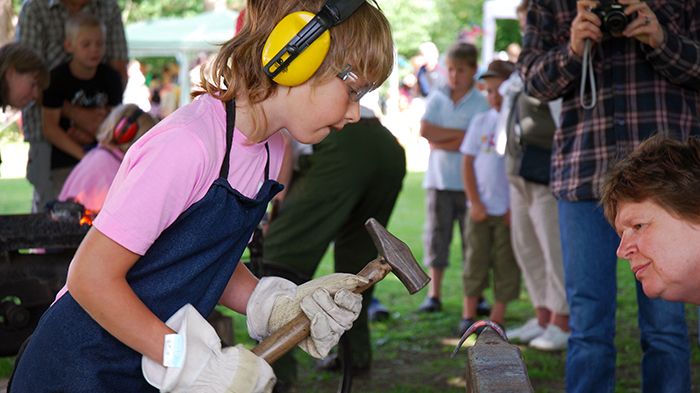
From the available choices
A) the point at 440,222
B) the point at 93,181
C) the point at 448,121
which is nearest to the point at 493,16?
the point at 448,121

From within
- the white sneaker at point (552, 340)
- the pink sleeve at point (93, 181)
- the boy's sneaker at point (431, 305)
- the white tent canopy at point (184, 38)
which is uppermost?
the pink sleeve at point (93, 181)

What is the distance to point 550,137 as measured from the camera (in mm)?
5684

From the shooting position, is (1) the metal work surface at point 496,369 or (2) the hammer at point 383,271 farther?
(2) the hammer at point 383,271

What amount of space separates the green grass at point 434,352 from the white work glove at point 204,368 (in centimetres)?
334

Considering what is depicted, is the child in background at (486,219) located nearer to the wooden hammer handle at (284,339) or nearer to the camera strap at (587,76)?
the camera strap at (587,76)

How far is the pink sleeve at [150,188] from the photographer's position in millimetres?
2105

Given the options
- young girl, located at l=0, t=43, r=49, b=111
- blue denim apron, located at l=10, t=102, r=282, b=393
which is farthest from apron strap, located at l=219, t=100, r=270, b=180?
young girl, located at l=0, t=43, r=49, b=111

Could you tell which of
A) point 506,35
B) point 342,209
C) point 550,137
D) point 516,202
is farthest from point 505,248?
point 506,35

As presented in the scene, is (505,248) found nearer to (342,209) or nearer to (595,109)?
(342,209)

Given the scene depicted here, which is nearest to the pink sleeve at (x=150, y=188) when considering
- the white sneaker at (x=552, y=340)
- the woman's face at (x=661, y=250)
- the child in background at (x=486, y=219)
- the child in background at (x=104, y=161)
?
the woman's face at (x=661, y=250)

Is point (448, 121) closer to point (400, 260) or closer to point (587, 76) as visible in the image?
point (587, 76)

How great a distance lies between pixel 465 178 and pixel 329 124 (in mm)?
4707

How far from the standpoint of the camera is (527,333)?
6.54 meters

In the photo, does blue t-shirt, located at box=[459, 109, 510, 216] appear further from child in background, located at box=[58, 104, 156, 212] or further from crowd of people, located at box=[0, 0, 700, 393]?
child in background, located at box=[58, 104, 156, 212]
